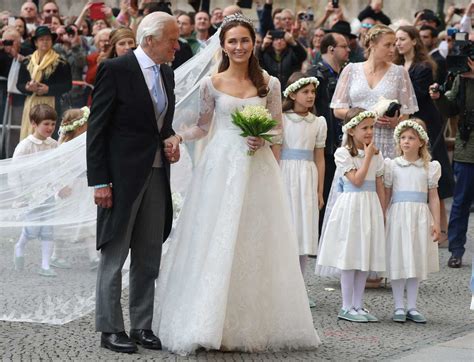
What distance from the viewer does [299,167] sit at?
35.0 ft

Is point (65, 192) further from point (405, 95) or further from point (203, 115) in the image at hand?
point (405, 95)

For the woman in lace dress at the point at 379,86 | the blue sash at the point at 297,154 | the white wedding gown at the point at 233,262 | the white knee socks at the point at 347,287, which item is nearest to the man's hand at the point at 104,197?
the white wedding gown at the point at 233,262

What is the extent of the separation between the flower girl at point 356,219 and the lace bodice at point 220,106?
1554 mm

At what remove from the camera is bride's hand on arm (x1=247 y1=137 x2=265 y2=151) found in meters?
8.09

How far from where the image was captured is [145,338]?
802 cm

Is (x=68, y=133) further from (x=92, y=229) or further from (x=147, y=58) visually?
(x=147, y=58)

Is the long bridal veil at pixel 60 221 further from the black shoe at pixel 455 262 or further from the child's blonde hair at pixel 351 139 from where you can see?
the black shoe at pixel 455 262

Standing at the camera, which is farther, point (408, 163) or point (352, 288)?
point (408, 163)

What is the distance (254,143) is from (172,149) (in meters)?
0.53


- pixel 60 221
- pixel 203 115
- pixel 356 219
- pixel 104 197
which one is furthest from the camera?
pixel 356 219

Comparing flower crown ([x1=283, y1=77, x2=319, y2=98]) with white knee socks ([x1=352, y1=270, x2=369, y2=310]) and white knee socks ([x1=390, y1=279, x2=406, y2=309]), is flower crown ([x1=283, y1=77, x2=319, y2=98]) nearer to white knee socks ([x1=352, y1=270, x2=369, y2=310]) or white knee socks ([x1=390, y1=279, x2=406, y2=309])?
white knee socks ([x1=352, y1=270, x2=369, y2=310])

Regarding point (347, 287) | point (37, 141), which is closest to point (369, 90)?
point (347, 287)

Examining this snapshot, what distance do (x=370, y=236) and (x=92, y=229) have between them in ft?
7.48

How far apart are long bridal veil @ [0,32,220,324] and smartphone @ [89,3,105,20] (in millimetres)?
9735
